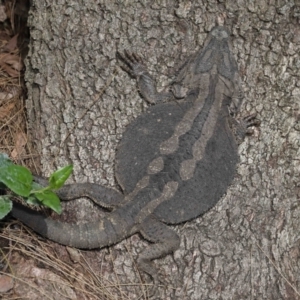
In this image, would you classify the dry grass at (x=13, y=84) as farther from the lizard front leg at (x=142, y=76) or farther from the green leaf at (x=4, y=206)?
the lizard front leg at (x=142, y=76)

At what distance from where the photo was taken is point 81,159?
3920mm

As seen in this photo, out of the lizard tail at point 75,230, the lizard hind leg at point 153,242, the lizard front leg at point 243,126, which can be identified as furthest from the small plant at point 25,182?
the lizard front leg at point 243,126

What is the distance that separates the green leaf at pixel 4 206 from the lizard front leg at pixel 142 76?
1.12 meters

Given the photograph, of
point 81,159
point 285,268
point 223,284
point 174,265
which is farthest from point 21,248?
point 285,268

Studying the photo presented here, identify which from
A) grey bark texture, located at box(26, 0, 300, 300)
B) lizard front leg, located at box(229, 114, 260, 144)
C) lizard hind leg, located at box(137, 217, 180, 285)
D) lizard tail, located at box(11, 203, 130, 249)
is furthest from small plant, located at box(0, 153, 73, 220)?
lizard front leg, located at box(229, 114, 260, 144)

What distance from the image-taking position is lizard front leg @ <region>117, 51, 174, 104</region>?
12.5 ft

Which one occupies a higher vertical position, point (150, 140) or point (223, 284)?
point (150, 140)

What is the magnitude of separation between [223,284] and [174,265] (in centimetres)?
35

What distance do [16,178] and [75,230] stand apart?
55cm

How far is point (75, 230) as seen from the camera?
12.1 ft

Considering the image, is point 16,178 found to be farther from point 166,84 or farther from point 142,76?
point 166,84

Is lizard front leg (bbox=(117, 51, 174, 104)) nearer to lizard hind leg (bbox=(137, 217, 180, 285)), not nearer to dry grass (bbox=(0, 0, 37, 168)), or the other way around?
lizard hind leg (bbox=(137, 217, 180, 285))

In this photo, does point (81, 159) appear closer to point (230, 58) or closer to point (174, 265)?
point (174, 265)

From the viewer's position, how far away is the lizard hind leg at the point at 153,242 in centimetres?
374
